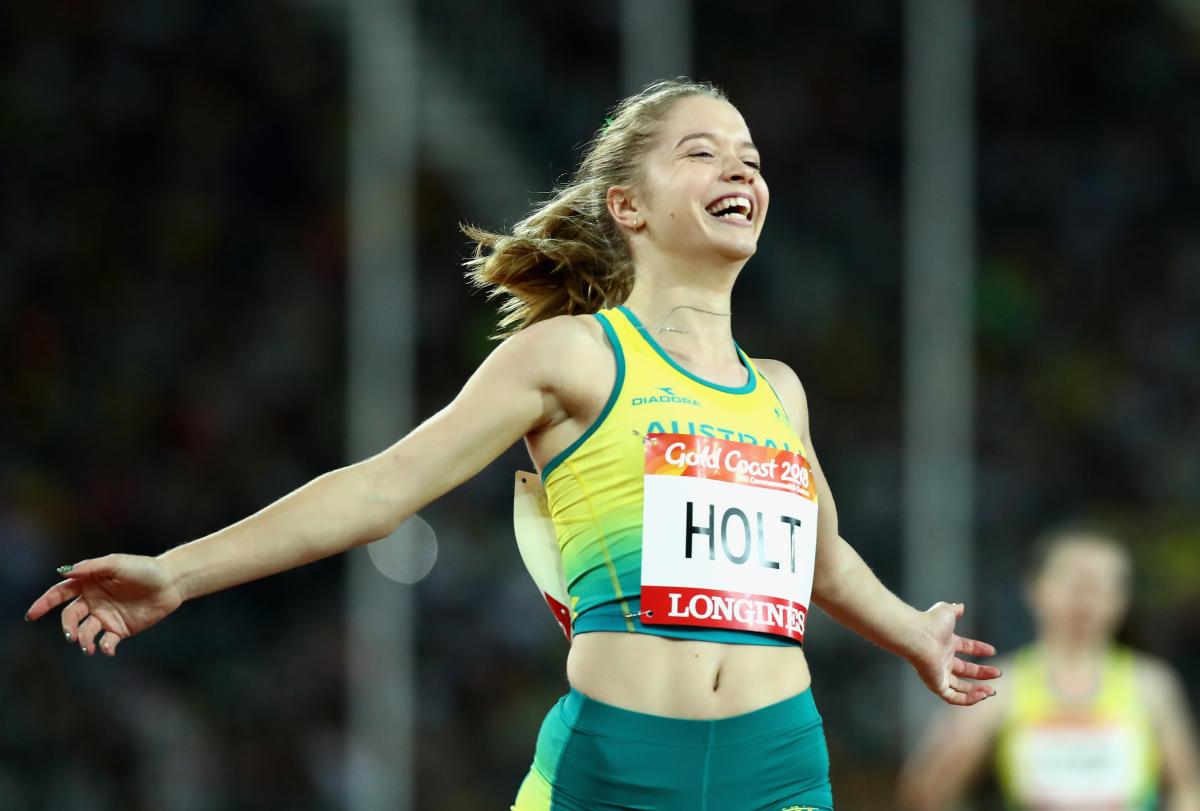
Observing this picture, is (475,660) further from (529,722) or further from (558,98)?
(558,98)

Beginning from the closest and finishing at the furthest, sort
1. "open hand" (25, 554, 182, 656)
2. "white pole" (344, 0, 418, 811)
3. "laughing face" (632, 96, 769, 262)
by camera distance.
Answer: "open hand" (25, 554, 182, 656), "laughing face" (632, 96, 769, 262), "white pole" (344, 0, 418, 811)

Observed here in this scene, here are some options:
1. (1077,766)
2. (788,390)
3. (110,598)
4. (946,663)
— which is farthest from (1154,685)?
(110,598)

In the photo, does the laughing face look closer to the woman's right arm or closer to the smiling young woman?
the smiling young woman

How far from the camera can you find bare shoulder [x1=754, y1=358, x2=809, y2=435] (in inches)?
127

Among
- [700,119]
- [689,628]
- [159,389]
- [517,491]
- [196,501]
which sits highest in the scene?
[159,389]

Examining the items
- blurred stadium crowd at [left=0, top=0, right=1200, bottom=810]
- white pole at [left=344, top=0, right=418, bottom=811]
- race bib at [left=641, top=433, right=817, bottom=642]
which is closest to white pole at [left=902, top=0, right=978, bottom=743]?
blurred stadium crowd at [left=0, top=0, right=1200, bottom=810]

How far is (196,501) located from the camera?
28.8 ft

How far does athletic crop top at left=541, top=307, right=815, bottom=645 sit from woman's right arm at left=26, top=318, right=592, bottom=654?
93 millimetres

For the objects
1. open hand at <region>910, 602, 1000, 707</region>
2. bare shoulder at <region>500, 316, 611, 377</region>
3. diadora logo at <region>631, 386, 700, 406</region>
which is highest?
bare shoulder at <region>500, 316, 611, 377</region>

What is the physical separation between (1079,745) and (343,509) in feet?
12.6

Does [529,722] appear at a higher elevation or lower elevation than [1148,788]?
higher

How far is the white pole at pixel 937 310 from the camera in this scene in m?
9.04

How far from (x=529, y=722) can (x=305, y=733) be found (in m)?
1.09

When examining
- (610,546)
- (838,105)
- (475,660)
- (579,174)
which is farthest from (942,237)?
(610,546)
